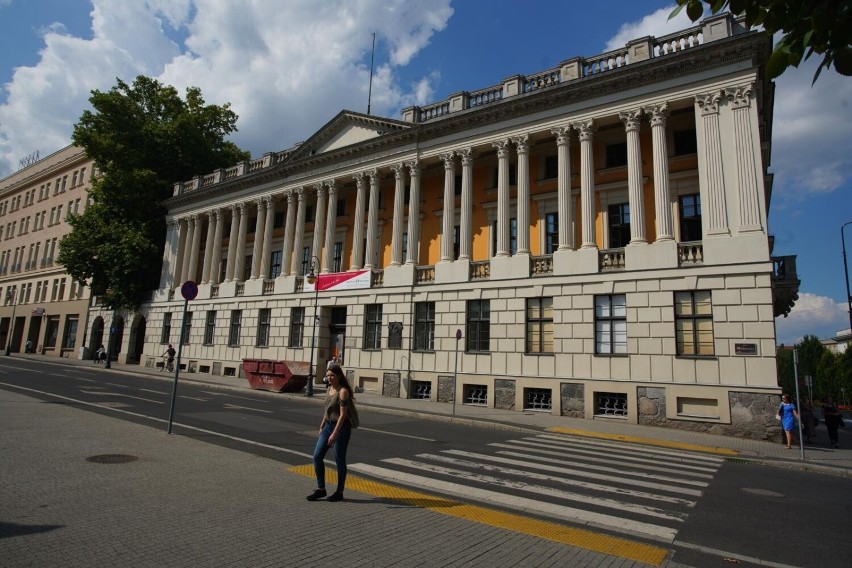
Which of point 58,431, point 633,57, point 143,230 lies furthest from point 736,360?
point 143,230

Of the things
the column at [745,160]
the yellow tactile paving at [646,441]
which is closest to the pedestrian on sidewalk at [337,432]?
the yellow tactile paving at [646,441]

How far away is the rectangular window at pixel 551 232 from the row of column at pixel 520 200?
42.4 inches

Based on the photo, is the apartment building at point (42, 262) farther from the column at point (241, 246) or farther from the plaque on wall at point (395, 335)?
the plaque on wall at point (395, 335)

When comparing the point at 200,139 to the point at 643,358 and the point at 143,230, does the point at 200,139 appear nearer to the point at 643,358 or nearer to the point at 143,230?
the point at 143,230

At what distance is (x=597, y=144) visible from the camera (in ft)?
78.5

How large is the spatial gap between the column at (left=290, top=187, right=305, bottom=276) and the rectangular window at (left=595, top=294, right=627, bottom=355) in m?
20.2

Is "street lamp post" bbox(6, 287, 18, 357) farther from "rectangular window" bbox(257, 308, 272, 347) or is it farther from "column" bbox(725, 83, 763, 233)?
"column" bbox(725, 83, 763, 233)

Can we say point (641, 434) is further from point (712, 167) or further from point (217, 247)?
point (217, 247)

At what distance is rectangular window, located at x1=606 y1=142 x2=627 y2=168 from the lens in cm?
2339

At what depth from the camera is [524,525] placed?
5930 millimetres

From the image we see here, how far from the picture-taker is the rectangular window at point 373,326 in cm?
2769

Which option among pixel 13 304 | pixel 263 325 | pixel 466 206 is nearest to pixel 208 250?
pixel 263 325

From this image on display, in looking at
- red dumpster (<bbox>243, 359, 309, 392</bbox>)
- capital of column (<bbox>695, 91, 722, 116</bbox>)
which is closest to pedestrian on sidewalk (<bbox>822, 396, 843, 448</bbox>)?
capital of column (<bbox>695, 91, 722, 116</bbox>)

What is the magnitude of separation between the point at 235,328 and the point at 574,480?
104ft
